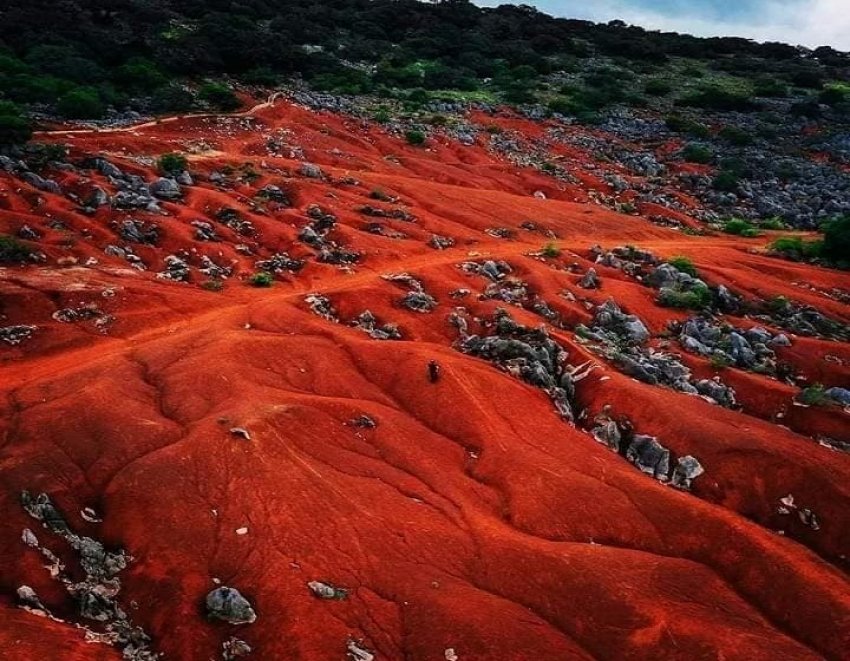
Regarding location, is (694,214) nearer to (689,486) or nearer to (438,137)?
(438,137)

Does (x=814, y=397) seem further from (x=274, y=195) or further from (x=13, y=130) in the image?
(x=13, y=130)

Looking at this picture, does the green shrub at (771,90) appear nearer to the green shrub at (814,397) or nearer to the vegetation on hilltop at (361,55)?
the vegetation on hilltop at (361,55)

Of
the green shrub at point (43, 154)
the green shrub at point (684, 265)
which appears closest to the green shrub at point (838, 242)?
the green shrub at point (684, 265)

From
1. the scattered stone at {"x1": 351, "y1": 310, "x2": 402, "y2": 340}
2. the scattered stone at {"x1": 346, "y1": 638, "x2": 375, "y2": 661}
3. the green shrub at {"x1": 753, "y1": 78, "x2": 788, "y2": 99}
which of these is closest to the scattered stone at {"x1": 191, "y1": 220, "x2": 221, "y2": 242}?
the scattered stone at {"x1": 351, "y1": 310, "x2": 402, "y2": 340}

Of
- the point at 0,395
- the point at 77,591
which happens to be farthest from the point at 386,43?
the point at 77,591

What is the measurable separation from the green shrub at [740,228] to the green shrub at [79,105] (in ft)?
128

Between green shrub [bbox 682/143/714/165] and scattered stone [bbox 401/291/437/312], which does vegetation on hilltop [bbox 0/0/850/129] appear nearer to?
green shrub [bbox 682/143/714/165]

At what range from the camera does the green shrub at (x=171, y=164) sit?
34.1 metres

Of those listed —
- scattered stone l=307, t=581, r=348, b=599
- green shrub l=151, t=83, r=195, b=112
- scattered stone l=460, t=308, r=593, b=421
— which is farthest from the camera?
green shrub l=151, t=83, r=195, b=112

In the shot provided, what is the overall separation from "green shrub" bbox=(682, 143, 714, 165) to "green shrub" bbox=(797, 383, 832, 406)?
123 feet

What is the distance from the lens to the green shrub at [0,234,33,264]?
23.6 metres

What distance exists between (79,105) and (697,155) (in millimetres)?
43408

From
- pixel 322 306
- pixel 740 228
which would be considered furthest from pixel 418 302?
pixel 740 228

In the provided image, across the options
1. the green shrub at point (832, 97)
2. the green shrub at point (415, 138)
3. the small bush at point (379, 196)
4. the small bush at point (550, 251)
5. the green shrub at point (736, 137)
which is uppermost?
the green shrub at point (832, 97)
